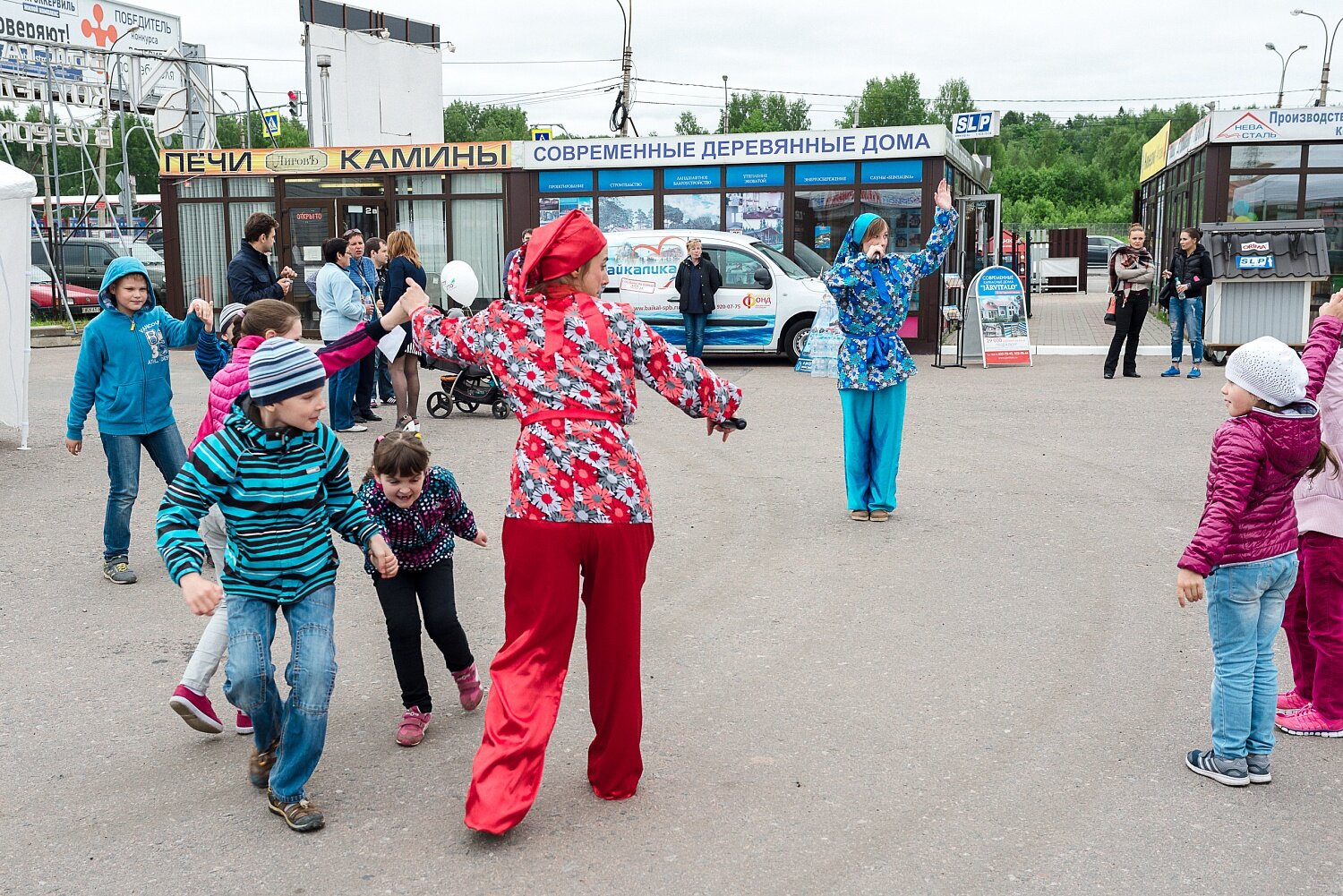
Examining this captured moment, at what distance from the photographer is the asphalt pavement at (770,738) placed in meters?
3.56

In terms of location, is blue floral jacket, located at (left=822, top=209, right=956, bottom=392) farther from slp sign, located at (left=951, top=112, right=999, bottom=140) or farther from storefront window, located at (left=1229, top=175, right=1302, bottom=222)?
storefront window, located at (left=1229, top=175, right=1302, bottom=222)

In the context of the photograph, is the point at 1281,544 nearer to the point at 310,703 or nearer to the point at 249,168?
the point at 310,703

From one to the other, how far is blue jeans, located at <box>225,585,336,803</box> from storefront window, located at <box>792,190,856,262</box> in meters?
16.3

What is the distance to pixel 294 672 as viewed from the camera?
3707 millimetres

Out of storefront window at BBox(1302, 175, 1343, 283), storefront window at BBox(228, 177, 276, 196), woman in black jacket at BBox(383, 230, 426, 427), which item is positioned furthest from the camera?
storefront window at BBox(228, 177, 276, 196)

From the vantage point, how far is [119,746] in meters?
4.47

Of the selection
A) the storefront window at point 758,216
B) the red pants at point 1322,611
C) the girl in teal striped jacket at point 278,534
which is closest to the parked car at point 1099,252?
the storefront window at point 758,216

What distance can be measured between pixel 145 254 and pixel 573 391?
92.1ft

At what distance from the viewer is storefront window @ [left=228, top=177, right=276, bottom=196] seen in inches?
873

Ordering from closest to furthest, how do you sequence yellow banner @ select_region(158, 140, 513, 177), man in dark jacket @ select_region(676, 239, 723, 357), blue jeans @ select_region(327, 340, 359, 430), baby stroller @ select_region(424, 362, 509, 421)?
blue jeans @ select_region(327, 340, 359, 430) < baby stroller @ select_region(424, 362, 509, 421) < man in dark jacket @ select_region(676, 239, 723, 357) < yellow banner @ select_region(158, 140, 513, 177)

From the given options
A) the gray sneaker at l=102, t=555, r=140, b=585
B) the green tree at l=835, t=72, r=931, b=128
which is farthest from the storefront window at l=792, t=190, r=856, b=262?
the green tree at l=835, t=72, r=931, b=128

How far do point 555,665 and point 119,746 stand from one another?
5.76 feet

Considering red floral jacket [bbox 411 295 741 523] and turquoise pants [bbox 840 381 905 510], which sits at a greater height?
red floral jacket [bbox 411 295 741 523]

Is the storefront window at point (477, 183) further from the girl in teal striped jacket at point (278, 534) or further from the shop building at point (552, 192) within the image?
the girl in teal striped jacket at point (278, 534)
